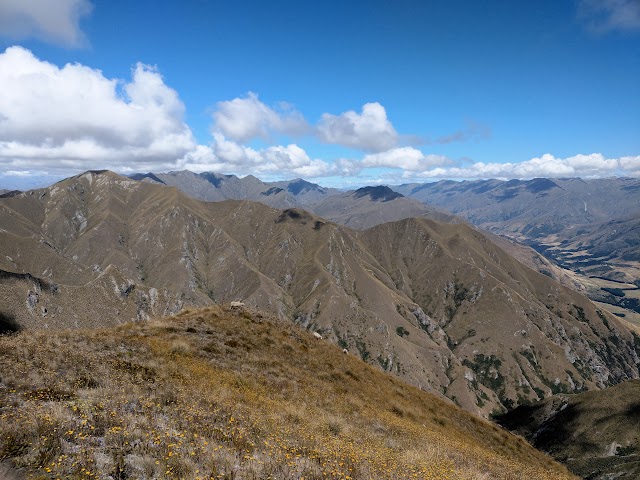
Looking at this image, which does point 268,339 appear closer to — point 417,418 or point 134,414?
point 417,418

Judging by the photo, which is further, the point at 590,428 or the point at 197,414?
the point at 590,428

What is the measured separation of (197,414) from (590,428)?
15886cm

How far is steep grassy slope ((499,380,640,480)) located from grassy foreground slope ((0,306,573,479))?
105m

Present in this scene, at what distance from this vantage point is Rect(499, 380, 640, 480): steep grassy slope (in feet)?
361

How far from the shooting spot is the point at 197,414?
1502cm

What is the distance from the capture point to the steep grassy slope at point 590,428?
361 ft

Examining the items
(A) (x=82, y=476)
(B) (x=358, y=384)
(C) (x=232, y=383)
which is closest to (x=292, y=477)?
(A) (x=82, y=476)

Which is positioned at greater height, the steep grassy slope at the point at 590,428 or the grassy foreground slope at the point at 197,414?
the grassy foreground slope at the point at 197,414

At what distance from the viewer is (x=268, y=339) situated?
34.7m

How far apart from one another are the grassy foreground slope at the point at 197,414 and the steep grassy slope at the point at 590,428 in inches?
4140

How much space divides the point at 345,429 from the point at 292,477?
8910 millimetres

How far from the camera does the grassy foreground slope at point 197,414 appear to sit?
10.7 metres

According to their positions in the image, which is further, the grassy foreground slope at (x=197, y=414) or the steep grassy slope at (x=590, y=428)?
the steep grassy slope at (x=590, y=428)

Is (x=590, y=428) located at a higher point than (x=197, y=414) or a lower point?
lower
